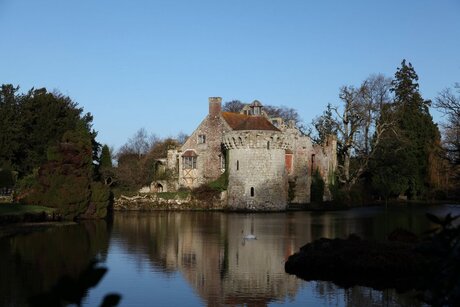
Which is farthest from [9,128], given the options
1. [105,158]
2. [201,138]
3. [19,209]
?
[201,138]

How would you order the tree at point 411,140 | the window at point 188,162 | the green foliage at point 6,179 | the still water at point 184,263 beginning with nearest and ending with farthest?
the still water at point 184,263, the green foliage at point 6,179, the window at point 188,162, the tree at point 411,140

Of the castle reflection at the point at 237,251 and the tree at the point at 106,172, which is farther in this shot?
the tree at the point at 106,172

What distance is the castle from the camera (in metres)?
42.0

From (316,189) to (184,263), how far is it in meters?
31.9

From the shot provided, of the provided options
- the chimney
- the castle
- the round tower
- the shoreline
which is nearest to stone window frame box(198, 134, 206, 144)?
the castle

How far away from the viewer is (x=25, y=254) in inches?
719

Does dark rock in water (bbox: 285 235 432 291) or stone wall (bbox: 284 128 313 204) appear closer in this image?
dark rock in water (bbox: 285 235 432 291)

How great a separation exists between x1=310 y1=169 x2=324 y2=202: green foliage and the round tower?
6489 mm

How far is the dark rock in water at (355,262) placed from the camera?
48.0 ft

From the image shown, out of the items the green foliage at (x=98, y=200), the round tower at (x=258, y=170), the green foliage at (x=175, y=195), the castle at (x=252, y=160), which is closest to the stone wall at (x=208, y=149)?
the castle at (x=252, y=160)

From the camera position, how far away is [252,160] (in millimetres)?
41969

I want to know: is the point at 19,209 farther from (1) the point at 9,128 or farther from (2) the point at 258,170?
(2) the point at 258,170

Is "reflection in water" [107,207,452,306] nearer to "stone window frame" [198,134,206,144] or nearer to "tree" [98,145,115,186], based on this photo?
"tree" [98,145,115,186]

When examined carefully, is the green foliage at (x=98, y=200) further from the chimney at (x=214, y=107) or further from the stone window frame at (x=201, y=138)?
the chimney at (x=214, y=107)
